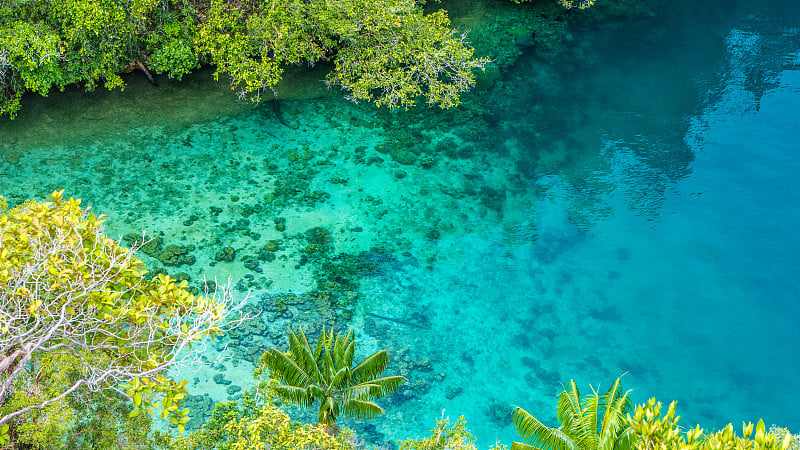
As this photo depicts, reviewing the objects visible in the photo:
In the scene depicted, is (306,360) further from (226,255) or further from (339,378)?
(226,255)

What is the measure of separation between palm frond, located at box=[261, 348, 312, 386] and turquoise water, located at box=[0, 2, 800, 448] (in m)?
3.31

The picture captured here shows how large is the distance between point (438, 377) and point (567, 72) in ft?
55.8

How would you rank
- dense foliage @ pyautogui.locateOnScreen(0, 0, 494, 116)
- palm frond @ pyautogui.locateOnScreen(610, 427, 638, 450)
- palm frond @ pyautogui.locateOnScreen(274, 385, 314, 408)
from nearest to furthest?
palm frond @ pyautogui.locateOnScreen(610, 427, 638, 450), palm frond @ pyautogui.locateOnScreen(274, 385, 314, 408), dense foliage @ pyautogui.locateOnScreen(0, 0, 494, 116)

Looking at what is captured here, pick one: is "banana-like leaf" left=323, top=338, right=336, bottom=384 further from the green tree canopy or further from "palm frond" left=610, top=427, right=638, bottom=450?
"palm frond" left=610, top=427, right=638, bottom=450

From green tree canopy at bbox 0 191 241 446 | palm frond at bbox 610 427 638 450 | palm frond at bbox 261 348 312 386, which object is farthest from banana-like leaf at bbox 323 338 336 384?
palm frond at bbox 610 427 638 450

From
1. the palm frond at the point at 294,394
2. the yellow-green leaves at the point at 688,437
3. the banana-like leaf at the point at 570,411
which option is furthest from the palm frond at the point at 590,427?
the palm frond at the point at 294,394

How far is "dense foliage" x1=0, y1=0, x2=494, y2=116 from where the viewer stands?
898 inches

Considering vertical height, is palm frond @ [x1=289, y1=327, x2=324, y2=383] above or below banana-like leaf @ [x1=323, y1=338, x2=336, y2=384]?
below

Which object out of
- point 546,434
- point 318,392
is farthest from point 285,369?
point 546,434

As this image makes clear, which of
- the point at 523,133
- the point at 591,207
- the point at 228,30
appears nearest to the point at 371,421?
the point at 591,207

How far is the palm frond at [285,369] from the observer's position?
1488 cm

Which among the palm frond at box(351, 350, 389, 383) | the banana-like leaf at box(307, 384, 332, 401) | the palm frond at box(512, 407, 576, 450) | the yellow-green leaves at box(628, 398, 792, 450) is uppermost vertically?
the yellow-green leaves at box(628, 398, 792, 450)

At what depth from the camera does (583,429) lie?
12.6 metres

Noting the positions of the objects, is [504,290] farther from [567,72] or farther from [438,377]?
[567,72]
